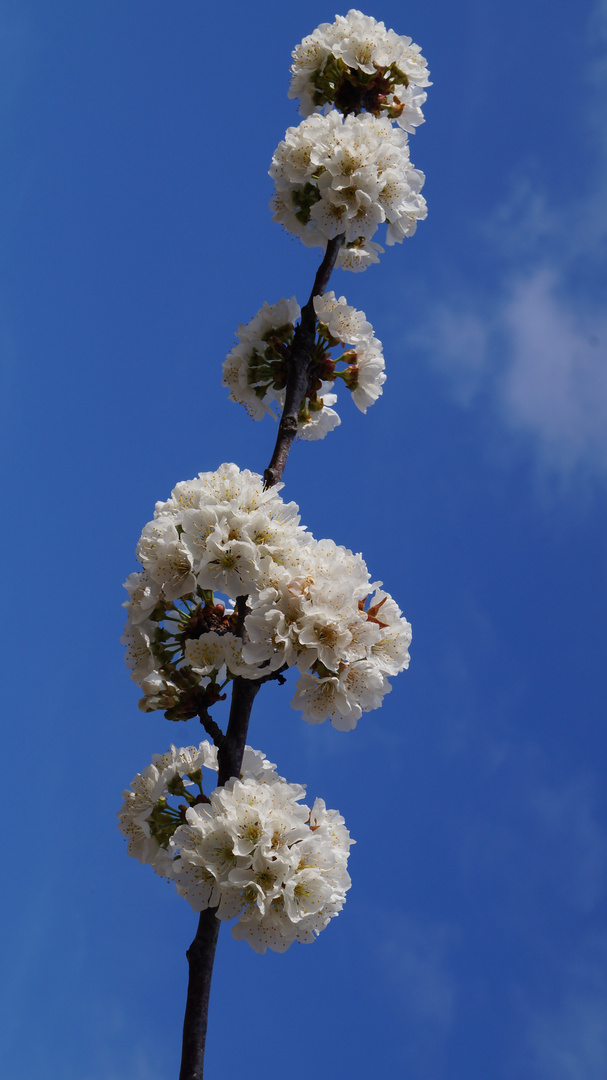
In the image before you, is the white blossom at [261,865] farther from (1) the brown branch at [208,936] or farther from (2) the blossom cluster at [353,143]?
(2) the blossom cluster at [353,143]

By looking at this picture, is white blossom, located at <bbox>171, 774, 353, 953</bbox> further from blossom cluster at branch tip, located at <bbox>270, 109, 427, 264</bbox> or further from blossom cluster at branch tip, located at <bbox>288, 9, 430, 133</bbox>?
blossom cluster at branch tip, located at <bbox>288, 9, 430, 133</bbox>

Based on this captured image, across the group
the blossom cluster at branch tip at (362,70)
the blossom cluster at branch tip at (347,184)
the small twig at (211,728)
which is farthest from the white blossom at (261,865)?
the blossom cluster at branch tip at (362,70)

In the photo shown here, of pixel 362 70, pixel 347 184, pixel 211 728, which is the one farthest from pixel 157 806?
pixel 362 70

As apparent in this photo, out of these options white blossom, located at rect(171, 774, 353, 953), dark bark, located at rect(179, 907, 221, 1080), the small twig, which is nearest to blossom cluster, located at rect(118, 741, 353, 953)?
white blossom, located at rect(171, 774, 353, 953)

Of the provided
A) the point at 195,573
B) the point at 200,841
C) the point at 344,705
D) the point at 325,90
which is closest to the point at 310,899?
the point at 200,841

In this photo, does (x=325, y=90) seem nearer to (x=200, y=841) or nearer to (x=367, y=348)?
(x=367, y=348)

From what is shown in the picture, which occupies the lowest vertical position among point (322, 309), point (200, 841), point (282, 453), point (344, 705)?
point (200, 841)

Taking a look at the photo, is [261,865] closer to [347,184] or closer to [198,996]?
[198,996]
